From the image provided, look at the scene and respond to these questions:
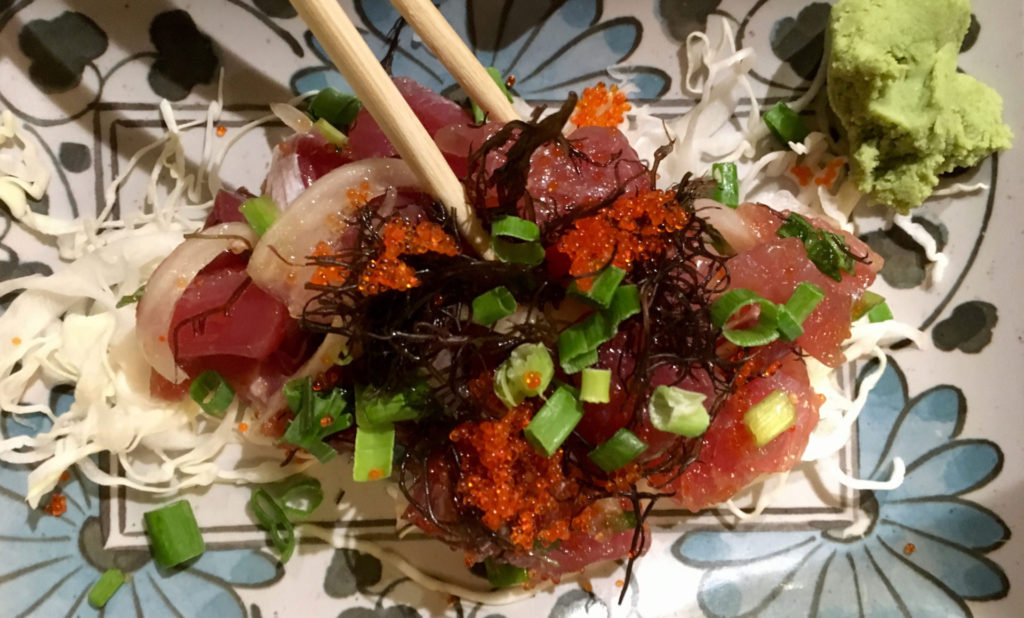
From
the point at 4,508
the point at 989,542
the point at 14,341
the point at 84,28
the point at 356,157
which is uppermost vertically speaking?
the point at 84,28

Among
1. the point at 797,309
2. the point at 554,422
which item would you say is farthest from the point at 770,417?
the point at 554,422

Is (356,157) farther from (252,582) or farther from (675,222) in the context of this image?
(252,582)

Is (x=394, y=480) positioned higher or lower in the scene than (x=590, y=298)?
lower

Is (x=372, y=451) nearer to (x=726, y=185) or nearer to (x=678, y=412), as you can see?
(x=678, y=412)

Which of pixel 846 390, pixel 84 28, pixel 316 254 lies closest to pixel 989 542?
pixel 846 390

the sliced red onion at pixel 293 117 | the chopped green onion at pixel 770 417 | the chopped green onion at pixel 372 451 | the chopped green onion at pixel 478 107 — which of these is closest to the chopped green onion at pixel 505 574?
the chopped green onion at pixel 372 451

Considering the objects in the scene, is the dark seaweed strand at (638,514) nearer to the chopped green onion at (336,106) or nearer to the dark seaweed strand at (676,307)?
the dark seaweed strand at (676,307)

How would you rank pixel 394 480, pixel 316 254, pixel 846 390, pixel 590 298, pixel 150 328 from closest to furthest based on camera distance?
pixel 590 298 < pixel 316 254 < pixel 150 328 < pixel 394 480 < pixel 846 390

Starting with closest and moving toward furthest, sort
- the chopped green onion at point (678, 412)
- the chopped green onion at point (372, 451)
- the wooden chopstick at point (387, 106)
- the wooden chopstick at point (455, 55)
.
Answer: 1. the wooden chopstick at point (387, 106)
2. the chopped green onion at point (678, 412)
3. the wooden chopstick at point (455, 55)
4. the chopped green onion at point (372, 451)
